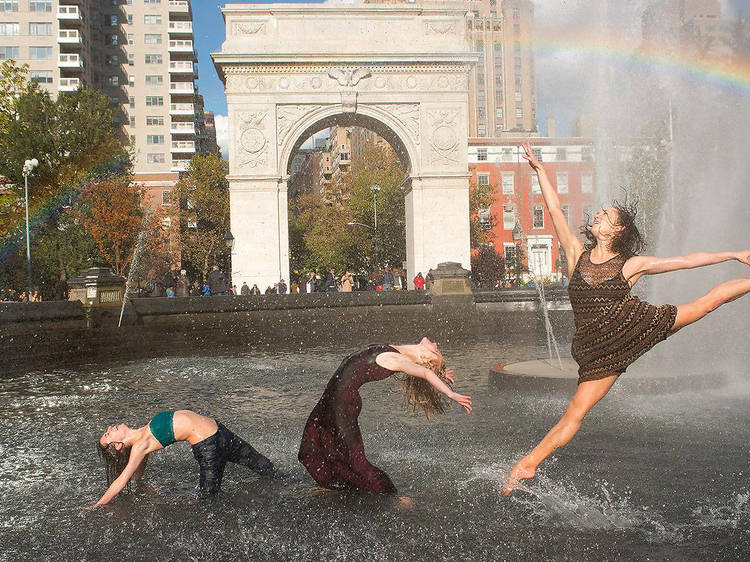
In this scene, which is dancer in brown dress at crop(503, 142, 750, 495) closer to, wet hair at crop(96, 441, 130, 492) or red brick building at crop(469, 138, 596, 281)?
wet hair at crop(96, 441, 130, 492)

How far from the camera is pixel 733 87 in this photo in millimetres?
12109

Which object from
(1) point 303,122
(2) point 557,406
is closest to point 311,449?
(2) point 557,406

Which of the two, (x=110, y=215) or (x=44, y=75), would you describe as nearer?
(x=110, y=215)

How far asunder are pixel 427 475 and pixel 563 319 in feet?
54.3

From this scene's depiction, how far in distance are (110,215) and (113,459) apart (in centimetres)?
4098

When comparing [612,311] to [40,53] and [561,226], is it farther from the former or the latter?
[40,53]

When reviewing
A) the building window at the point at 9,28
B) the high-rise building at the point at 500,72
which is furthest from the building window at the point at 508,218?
the building window at the point at 9,28

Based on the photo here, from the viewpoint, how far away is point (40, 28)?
2384 inches

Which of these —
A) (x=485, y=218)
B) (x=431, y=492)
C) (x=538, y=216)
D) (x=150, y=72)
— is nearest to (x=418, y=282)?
(x=431, y=492)

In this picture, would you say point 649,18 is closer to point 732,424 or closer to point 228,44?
point 732,424

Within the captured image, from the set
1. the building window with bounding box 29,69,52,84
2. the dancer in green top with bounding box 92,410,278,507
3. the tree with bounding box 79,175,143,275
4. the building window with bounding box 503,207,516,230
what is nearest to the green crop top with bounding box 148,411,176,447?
the dancer in green top with bounding box 92,410,278,507

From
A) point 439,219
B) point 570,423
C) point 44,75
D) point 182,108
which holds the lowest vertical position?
point 570,423

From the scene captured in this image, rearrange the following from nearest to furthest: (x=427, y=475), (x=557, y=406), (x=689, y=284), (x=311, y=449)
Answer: (x=311, y=449), (x=427, y=475), (x=557, y=406), (x=689, y=284)

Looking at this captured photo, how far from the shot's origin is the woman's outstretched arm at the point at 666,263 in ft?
13.2
